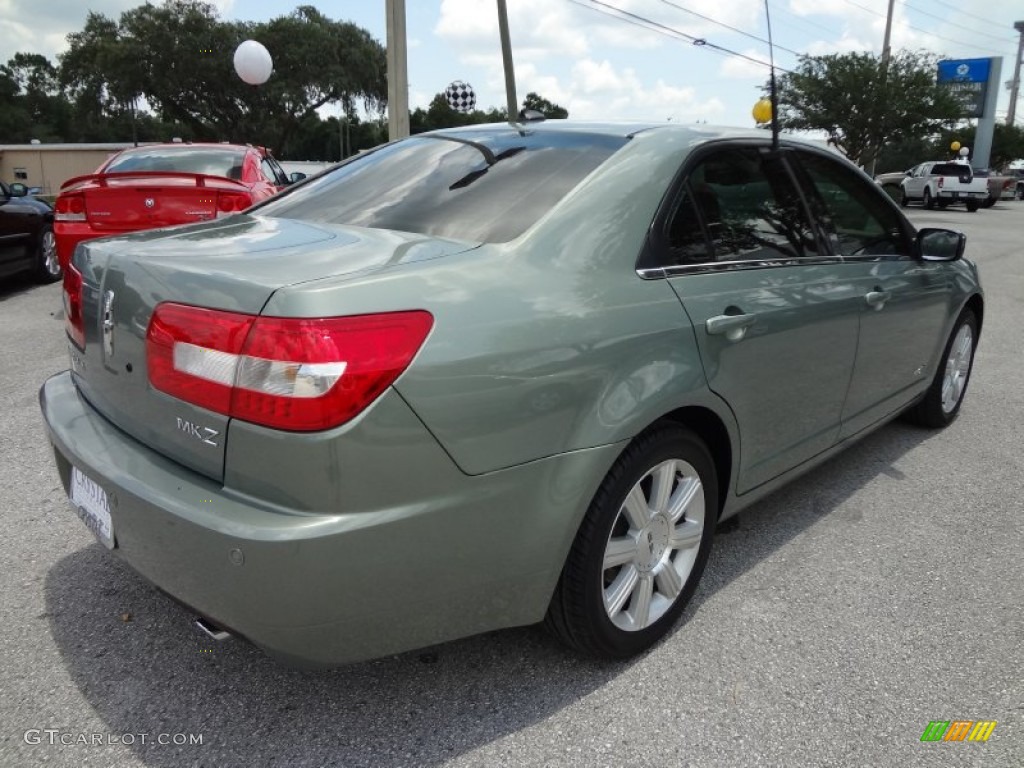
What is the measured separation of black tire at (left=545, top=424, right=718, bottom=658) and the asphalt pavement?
12 centimetres

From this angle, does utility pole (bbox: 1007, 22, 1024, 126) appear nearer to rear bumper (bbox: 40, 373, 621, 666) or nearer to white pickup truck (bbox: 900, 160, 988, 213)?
white pickup truck (bbox: 900, 160, 988, 213)

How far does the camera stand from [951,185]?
96.5 ft

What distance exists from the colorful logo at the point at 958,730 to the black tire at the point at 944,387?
248 centimetres

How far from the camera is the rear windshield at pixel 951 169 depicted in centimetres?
2956

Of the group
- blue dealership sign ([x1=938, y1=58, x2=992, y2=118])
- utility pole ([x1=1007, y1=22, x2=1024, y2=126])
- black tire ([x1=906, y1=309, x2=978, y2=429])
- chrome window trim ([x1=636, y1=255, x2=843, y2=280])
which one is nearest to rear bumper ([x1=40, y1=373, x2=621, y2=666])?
chrome window trim ([x1=636, y1=255, x2=843, y2=280])

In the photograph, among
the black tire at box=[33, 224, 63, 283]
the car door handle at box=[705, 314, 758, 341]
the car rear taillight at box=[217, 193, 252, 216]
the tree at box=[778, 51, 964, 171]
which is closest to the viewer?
the car door handle at box=[705, 314, 758, 341]

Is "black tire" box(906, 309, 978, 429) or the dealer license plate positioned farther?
"black tire" box(906, 309, 978, 429)

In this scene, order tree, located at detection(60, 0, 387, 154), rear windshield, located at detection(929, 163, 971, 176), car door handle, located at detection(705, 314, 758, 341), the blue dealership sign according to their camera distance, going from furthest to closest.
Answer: the blue dealership sign → tree, located at detection(60, 0, 387, 154) → rear windshield, located at detection(929, 163, 971, 176) → car door handle, located at detection(705, 314, 758, 341)

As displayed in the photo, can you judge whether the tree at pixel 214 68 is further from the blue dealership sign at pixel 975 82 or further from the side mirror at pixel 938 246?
the side mirror at pixel 938 246

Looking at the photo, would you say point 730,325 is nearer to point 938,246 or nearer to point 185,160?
point 938,246

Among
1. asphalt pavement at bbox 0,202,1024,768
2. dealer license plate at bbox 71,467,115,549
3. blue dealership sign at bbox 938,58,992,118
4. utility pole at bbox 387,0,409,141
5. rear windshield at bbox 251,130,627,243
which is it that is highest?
blue dealership sign at bbox 938,58,992,118

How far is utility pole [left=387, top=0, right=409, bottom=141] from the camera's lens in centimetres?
1386

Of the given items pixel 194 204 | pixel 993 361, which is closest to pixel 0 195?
pixel 194 204

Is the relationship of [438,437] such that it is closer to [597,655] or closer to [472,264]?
[472,264]
